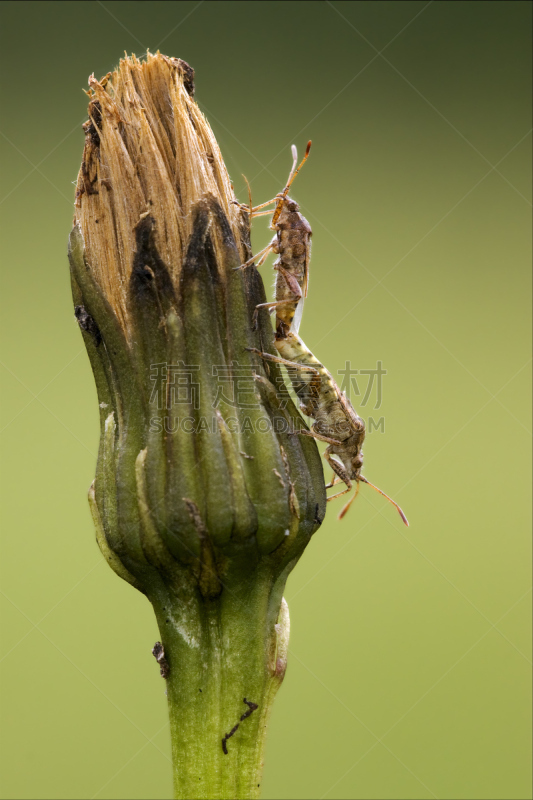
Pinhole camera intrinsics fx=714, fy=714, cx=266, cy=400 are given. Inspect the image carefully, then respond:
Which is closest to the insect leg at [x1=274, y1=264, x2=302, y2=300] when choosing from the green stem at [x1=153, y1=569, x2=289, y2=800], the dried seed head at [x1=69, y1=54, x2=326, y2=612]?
the dried seed head at [x1=69, y1=54, x2=326, y2=612]

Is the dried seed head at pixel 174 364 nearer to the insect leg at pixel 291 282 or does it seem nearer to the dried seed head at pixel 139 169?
the dried seed head at pixel 139 169

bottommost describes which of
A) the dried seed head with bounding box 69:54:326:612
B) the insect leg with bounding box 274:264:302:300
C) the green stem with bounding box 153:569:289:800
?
the green stem with bounding box 153:569:289:800

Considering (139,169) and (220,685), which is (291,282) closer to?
(139,169)

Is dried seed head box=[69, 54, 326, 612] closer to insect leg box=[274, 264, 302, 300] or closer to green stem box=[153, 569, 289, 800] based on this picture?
green stem box=[153, 569, 289, 800]

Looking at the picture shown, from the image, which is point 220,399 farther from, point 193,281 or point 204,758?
point 204,758

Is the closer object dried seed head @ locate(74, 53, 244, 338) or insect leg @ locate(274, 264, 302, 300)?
dried seed head @ locate(74, 53, 244, 338)

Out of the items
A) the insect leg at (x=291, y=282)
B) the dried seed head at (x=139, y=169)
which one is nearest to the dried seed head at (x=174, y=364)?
the dried seed head at (x=139, y=169)
